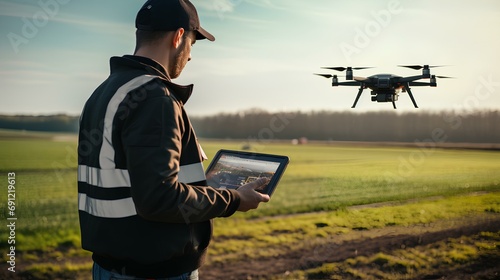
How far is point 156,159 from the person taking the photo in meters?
1.89

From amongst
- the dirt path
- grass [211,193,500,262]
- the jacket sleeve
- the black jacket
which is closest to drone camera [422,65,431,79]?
the black jacket

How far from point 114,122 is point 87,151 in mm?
403

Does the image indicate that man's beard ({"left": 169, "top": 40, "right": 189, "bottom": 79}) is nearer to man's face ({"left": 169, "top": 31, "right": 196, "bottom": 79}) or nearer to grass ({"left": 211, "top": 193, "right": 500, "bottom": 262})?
man's face ({"left": 169, "top": 31, "right": 196, "bottom": 79})

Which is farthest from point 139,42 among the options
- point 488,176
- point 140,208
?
point 488,176

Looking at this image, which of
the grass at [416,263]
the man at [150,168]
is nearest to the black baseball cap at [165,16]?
the man at [150,168]

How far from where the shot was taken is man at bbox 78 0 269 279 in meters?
1.92

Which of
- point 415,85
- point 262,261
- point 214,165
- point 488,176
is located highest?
point 415,85

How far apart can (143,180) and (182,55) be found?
0.71 metres

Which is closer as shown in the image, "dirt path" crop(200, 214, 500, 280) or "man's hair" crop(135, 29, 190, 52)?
"man's hair" crop(135, 29, 190, 52)

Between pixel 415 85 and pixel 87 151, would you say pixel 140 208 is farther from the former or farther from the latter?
pixel 415 85

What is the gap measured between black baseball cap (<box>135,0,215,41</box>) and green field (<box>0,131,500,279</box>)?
443 centimetres

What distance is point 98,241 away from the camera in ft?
7.29

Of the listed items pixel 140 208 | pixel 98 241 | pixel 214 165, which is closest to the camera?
pixel 140 208

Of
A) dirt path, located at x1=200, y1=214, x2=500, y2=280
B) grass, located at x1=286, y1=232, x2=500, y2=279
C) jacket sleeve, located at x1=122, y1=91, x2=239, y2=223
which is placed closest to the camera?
jacket sleeve, located at x1=122, y1=91, x2=239, y2=223
